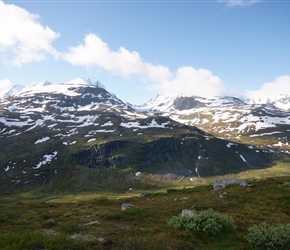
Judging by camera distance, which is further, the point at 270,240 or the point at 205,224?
the point at 205,224

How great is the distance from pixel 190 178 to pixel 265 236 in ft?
489

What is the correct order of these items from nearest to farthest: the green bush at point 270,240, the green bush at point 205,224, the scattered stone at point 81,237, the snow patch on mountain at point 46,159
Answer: the green bush at point 270,240 < the scattered stone at point 81,237 < the green bush at point 205,224 < the snow patch on mountain at point 46,159

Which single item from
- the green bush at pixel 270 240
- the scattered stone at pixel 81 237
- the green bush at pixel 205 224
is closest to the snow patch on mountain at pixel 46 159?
the scattered stone at pixel 81 237

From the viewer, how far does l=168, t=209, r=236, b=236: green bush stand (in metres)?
17.6

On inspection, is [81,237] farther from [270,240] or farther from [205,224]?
[270,240]

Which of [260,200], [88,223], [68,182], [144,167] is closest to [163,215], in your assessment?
[88,223]

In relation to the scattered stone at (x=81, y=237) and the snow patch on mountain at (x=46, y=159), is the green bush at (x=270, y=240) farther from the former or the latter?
the snow patch on mountain at (x=46, y=159)

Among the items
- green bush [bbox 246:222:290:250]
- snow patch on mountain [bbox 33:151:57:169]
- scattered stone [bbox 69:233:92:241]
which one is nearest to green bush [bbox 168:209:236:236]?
green bush [bbox 246:222:290:250]

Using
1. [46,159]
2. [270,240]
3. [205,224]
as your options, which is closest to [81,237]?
[205,224]

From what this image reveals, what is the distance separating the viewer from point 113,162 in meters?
169

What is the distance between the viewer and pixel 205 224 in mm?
18031

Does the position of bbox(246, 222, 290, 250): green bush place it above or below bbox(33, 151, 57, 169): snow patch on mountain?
above

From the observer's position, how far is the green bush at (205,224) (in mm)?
17625

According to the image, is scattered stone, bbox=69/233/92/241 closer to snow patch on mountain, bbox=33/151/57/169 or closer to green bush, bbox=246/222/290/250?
green bush, bbox=246/222/290/250
